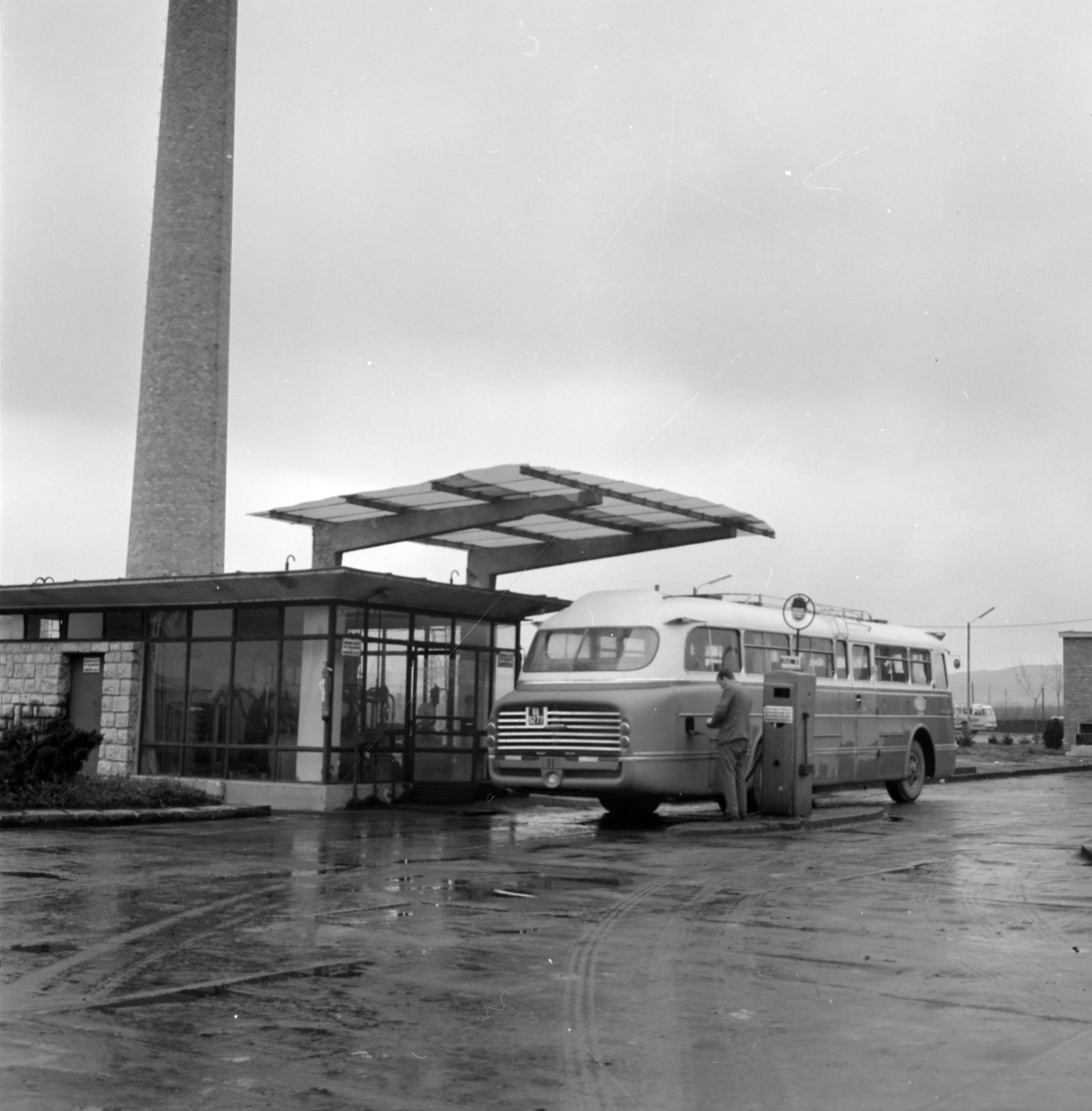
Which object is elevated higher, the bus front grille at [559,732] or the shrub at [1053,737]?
the bus front grille at [559,732]

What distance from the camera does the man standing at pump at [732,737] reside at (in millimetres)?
18312

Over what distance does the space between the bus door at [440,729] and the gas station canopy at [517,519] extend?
201 cm

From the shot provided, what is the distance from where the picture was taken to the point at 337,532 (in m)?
24.6

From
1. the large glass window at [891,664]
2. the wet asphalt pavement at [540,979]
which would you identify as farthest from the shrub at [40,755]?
the large glass window at [891,664]

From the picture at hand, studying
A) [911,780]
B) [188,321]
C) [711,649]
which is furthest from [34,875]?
[188,321]

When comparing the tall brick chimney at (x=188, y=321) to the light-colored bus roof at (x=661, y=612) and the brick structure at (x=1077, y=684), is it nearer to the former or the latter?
the light-colored bus roof at (x=661, y=612)

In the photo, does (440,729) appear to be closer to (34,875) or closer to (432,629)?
(432,629)

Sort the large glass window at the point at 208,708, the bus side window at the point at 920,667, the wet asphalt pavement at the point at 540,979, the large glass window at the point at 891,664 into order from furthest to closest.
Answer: the bus side window at the point at 920,667 → the large glass window at the point at 891,664 → the large glass window at the point at 208,708 → the wet asphalt pavement at the point at 540,979

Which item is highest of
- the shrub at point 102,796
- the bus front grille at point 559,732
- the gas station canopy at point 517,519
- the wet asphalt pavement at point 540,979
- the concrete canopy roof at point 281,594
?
the gas station canopy at point 517,519

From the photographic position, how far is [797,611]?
21.2 m

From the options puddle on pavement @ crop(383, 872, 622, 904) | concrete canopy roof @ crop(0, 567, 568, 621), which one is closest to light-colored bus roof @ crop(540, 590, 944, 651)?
concrete canopy roof @ crop(0, 567, 568, 621)

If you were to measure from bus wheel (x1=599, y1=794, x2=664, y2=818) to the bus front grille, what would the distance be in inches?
34.0

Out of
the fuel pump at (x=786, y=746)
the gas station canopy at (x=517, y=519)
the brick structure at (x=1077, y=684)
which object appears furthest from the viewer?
the brick structure at (x=1077, y=684)

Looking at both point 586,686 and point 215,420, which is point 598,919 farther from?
point 215,420
